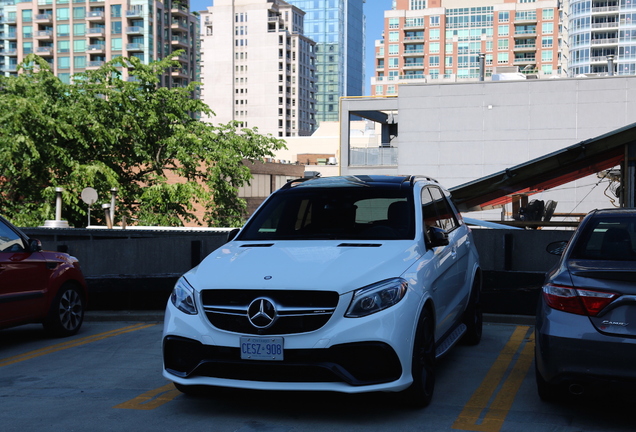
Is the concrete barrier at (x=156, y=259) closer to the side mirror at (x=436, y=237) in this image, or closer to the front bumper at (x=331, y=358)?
the side mirror at (x=436, y=237)

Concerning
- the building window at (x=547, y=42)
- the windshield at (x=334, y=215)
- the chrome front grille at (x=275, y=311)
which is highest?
the building window at (x=547, y=42)

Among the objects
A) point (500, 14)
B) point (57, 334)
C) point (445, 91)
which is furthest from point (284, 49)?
point (57, 334)

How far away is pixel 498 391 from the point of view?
6.21 meters

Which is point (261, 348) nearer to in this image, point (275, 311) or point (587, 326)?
point (275, 311)

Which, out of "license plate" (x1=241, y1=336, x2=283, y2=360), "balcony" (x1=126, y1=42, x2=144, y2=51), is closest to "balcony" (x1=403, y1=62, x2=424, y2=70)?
"balcony" (x1=126, y1=42, x2=144, y2=51)

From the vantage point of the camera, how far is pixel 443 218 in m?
7.40

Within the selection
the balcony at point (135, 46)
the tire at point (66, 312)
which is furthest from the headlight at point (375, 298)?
the balcony at point (135, 46)

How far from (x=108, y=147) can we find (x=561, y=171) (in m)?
23.3

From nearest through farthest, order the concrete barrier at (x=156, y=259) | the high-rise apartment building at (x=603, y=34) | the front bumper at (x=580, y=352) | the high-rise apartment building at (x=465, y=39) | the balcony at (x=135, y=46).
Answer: the front bumper at (x=580, y=352) < the concrete barrier at (x=156, y=259) < the balcony at (x=135, y=46) < the high-rise apartment building at (x=603, y=34) < the high-rise apartment building at (x=465, y=39)

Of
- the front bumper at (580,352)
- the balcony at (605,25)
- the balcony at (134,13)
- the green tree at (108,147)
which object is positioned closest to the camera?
the front bumper at (580,352)

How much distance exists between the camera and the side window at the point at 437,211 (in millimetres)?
6812

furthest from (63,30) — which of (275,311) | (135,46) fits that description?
(275,311)

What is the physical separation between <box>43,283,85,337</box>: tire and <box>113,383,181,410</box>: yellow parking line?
11.0 ft

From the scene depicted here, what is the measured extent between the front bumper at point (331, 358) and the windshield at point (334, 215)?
4.07ft
